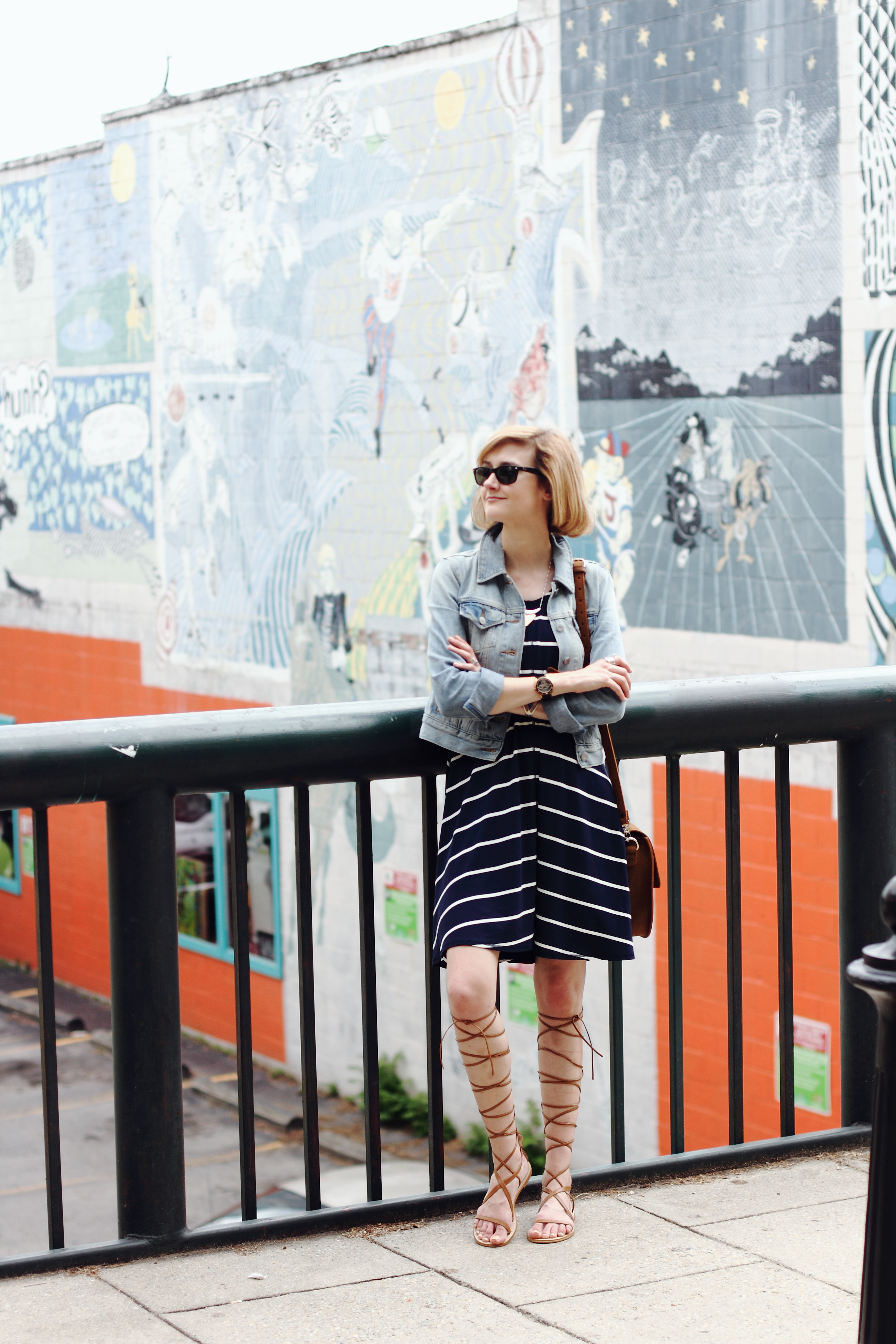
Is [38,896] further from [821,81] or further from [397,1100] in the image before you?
[397,1100]

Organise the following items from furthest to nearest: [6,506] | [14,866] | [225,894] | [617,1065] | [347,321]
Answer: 1. [6,506]
2. [14,866]
3. [225,894]
4. [347,321]
5. [617,1065]

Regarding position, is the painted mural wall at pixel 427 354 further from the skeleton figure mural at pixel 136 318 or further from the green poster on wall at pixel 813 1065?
the green poster on wall at pixel 813 1065

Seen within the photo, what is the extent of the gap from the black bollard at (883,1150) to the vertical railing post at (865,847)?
1.78 m

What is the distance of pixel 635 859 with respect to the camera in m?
3.30

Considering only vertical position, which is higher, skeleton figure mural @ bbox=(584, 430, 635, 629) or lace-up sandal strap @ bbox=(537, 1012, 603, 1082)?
skeleton figure mural @ bbox=(584, 430, 635, 629)

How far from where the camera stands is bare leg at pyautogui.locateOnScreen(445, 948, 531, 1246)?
3.16 metres

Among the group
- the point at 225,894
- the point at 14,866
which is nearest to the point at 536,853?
the point at 225,894

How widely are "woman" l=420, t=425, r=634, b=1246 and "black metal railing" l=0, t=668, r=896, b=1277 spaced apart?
140mm

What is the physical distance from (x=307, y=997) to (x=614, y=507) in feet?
24.3

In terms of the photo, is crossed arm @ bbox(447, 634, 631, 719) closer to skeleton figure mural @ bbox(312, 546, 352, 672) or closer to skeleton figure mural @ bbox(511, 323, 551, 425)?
skeleton figure mural @ bbox(511, 323, 551, 425)

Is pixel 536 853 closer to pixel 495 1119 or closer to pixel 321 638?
pixel 495 1119

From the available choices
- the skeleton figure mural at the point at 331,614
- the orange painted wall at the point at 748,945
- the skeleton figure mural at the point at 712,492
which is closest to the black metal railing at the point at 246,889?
the orange painted wall at the point at 748,945

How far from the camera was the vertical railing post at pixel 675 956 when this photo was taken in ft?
11.6

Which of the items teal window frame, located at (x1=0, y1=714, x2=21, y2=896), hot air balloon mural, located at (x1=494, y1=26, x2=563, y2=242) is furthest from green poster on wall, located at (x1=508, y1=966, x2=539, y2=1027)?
teal window frame, located at (x1=0, y1=714, x2=21, y2=896)
